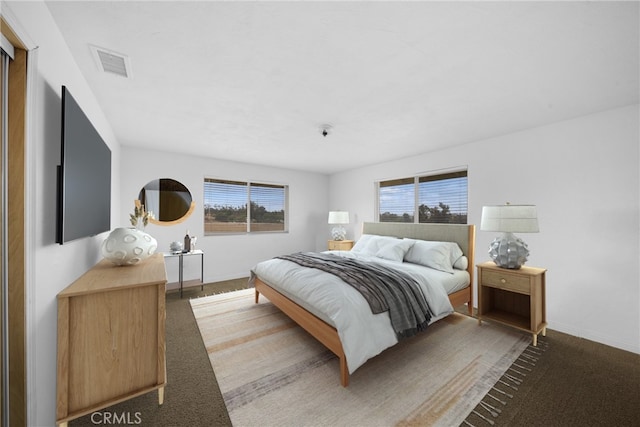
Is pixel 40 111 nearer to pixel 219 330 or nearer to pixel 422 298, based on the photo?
pixel 219 330

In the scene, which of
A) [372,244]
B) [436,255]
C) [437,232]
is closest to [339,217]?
[372,244]

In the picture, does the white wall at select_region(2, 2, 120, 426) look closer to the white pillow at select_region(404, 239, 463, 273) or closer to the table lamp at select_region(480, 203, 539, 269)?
the white pillow at select_region(404, 239, 463, 273)

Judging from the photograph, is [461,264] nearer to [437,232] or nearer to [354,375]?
[437,232]

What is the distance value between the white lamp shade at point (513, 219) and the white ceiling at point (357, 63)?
1.02 metres

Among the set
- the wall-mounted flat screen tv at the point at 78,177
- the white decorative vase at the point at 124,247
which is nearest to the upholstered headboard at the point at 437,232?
the white decorative vase at the point at 124,247

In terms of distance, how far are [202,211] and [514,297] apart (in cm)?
490

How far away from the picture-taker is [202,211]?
4477mm

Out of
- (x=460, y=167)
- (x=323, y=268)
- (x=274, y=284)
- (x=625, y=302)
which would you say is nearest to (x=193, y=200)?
(x=274, y=284)

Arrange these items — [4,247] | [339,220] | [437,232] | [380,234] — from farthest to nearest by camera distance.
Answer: [339,220] → [380,234] → [437,232] → [4,247]

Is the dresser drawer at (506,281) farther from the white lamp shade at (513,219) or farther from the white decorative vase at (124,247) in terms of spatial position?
the white decorative vase at (124,247)

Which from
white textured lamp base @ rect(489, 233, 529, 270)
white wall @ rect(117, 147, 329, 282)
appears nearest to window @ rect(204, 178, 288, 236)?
white wall @ rect(117, 147, 329, 282)

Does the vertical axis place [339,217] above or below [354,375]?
above

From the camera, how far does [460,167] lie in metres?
3.64

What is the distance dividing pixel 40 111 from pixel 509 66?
293 cm
